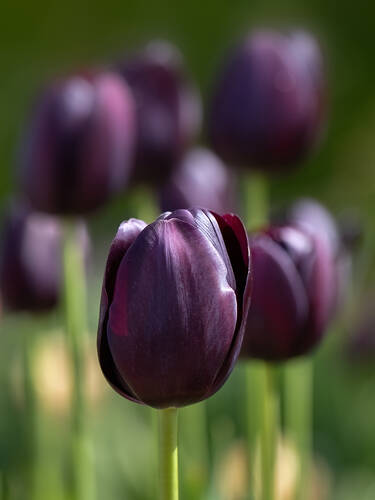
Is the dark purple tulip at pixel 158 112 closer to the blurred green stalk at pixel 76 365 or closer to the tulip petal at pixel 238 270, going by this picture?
the blurred green stalk at pixel 76 365

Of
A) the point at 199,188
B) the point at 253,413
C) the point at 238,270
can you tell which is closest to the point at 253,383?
the point at 253,413

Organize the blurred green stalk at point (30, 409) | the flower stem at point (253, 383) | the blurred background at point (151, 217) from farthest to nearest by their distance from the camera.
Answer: the blurred background at point (151, 217), the blurred green stalk at point (30, 409), the flower stem at point (253, 383)

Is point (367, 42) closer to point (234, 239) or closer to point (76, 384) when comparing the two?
point (76, 384)

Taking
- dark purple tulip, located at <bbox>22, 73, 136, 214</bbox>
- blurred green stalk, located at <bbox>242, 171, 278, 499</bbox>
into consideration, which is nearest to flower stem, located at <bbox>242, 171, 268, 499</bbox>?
blurred green stalk, located at <bbox>242, 171, 278, 499</bbox>

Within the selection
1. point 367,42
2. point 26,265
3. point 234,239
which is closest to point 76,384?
point 26,265

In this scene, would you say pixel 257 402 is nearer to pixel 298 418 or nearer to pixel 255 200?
pixel 298 418

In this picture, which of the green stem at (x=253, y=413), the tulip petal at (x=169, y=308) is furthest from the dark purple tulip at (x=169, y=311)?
the green stem at (x=253, y=413)

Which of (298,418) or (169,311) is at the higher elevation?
(169,311)
